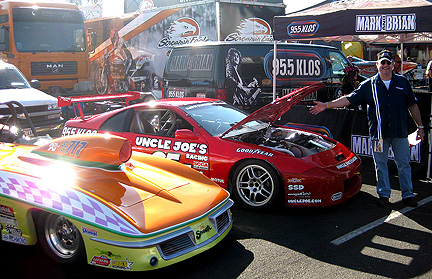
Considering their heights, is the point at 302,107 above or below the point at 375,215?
above

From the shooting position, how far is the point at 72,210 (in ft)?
11.1

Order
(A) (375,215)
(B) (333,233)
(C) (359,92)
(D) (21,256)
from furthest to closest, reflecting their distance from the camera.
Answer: (C) (359,92)
(A) (375,215)
(B) (333,233)
(D) (21,256)

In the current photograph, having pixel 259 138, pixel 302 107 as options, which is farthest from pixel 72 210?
pixel 302 107

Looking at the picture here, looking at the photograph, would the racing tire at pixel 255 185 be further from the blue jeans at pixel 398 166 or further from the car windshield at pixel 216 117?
the blue jeans at pixel 398 166

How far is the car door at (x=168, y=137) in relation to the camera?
539cm

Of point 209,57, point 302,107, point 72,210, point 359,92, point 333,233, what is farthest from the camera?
point 209,57

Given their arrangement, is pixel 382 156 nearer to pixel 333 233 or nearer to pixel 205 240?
pixel 333 233

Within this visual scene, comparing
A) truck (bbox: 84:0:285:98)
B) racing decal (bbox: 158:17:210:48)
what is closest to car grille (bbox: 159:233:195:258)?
truck (bbox: 84:0:285:98)

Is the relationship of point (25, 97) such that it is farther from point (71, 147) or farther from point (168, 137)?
point (71, 147)

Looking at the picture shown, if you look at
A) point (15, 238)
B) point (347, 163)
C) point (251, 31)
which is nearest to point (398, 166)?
point (347, 163)

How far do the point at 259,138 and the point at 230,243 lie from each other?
1.75m

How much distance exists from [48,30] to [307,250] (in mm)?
12376

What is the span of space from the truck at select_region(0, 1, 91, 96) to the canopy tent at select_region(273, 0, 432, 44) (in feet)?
28.6

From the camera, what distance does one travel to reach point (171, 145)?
222 inches
